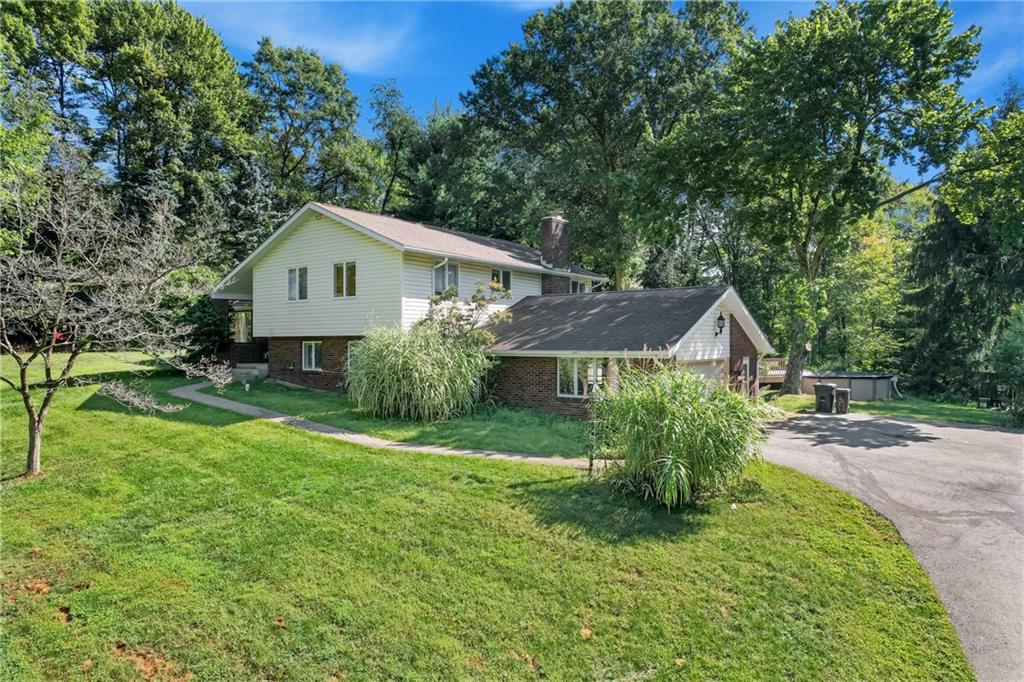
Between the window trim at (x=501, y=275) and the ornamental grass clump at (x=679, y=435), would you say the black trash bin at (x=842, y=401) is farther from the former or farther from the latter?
the ornamental grass clump at (x=679, y=435)

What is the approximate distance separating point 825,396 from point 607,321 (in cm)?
781

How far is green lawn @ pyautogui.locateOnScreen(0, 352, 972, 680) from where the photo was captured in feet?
16.9

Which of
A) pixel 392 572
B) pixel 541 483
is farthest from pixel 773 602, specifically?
pixel 392 572

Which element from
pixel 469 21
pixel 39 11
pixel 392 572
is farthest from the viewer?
pixel 39 11

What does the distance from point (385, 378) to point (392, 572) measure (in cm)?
725

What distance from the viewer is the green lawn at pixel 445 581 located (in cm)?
516

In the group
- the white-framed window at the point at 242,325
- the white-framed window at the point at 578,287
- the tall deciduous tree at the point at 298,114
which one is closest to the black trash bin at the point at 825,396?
the white-framed window at the point at 578,287

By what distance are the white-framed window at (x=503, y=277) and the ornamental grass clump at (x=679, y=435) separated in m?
12.1

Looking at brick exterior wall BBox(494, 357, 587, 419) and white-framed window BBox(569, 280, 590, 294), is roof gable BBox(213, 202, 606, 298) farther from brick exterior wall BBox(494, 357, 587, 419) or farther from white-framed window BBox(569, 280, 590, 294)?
brick exterior wall BBox(494, 357, 587, 419)

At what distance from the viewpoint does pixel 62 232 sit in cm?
975

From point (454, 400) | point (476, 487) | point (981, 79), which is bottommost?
point (476, 487)

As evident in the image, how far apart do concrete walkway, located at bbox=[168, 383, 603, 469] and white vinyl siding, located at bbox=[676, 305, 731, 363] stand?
19.4ft

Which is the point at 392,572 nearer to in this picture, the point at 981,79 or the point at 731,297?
the point at 731,297

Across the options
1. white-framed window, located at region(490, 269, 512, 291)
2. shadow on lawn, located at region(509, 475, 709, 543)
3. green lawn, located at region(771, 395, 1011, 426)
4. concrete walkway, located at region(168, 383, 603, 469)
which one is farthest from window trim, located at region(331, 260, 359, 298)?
green lawn, located at region(771, 395, 1011, 426)
